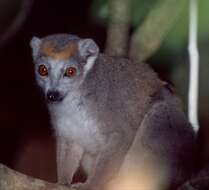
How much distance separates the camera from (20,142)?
1066 centimetres

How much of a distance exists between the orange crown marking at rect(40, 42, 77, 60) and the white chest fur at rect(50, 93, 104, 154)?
453mm

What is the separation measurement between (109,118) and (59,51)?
2.93 feet

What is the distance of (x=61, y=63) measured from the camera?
6.90 meters

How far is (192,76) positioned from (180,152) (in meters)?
0.94

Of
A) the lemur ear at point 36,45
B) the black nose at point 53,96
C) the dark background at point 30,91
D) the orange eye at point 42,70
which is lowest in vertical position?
the dark background at point 30,91

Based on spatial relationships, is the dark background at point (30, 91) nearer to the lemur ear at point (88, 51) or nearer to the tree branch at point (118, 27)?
the tree branch at point (118, 27)

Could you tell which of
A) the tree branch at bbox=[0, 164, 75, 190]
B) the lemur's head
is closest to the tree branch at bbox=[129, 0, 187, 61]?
the lemur's head

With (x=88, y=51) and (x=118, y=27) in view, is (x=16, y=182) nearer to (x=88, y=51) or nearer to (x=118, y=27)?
(x=88, y=51)

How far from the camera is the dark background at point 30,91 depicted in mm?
10352

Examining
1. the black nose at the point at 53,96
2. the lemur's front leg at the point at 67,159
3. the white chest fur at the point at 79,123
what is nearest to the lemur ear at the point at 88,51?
the white chest fur at the point at 79,123

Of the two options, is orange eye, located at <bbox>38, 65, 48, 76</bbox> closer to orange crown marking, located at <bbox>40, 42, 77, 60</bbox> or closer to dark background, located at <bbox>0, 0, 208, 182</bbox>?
orange crown marking, located at <bbox>40, 42, 77, 60</bbox>

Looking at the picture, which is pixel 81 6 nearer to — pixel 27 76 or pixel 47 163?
pixel 27 76

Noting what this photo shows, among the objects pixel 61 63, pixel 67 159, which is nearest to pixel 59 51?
pixel 61 63

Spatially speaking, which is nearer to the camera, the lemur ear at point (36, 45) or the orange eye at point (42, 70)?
the orange eye at point (42, 70)
